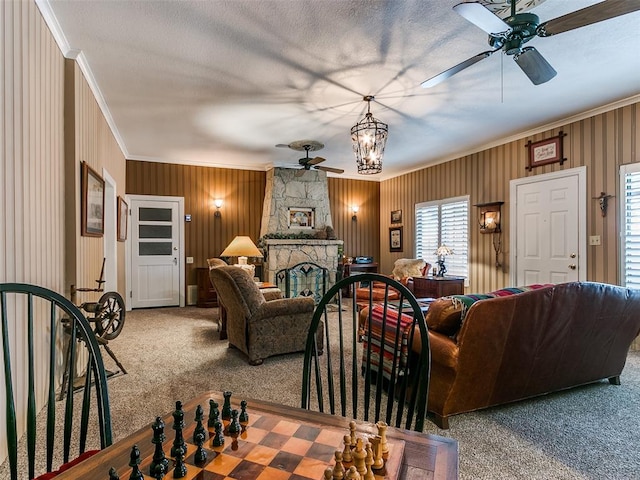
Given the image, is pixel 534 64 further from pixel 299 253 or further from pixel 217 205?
pixel 217 205

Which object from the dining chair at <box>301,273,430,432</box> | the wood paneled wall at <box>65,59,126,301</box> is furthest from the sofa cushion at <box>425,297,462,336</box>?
the wood paneled wall at <box>65,59,126,301</box>

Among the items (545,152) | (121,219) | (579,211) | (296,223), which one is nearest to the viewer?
(579,211)

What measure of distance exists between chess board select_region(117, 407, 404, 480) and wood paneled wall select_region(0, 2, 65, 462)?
5.63ft

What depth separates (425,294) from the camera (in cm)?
559

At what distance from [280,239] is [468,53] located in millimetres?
4353

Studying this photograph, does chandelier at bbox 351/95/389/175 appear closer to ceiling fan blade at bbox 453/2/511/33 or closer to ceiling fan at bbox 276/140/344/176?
ceiling fan blade at bbox 453/2/511/33

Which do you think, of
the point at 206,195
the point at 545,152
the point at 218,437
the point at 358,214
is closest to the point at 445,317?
the point at 218,437

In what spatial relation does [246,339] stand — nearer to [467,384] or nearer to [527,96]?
[467,384]

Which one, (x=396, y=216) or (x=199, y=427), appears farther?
(x=396, y=216)

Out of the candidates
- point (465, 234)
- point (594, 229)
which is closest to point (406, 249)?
point (465, 234)

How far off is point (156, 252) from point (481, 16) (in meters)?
6.08

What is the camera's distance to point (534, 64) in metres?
2.34

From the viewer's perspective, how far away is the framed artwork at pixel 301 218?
7.01m

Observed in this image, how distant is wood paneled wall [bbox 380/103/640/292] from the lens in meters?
3.98
